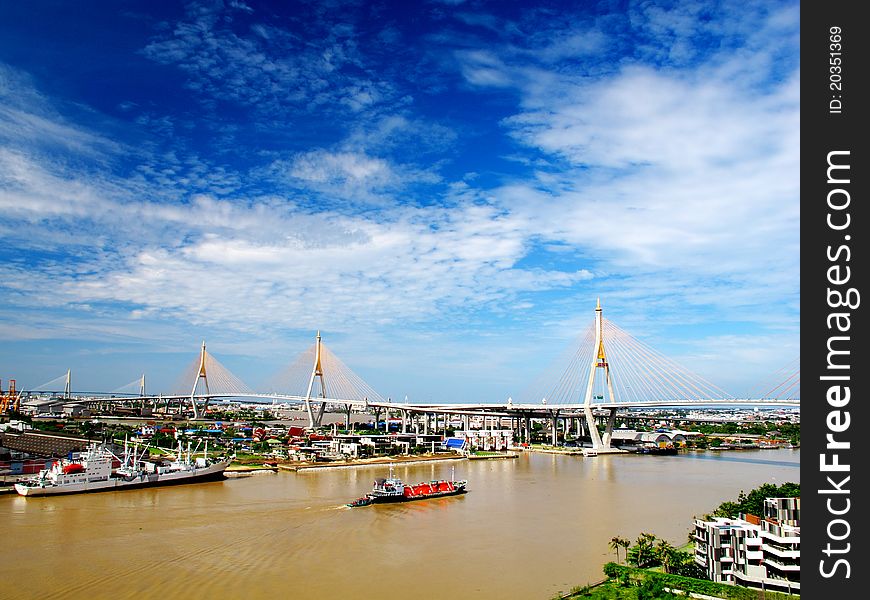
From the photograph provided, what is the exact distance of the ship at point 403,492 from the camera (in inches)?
350

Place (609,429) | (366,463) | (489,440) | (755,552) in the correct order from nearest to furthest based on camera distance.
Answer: (755,552), (366,463), (609,429), (489,440)

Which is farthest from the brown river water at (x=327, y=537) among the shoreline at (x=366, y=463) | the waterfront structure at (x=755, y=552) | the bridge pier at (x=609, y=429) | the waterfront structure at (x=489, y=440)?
the waterfront structure at (x=489, y=440)

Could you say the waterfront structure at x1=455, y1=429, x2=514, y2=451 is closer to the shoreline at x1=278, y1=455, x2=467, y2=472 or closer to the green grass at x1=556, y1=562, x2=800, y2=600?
the shoreline at x1=278, y1=455, x2=467, y2=472

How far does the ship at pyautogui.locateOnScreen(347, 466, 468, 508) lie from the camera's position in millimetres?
8891

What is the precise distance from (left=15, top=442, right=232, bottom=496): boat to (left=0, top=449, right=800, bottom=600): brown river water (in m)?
0.27

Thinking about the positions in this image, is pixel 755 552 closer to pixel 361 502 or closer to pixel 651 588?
pixel 651 588

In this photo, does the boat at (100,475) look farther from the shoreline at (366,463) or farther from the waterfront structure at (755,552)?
the waterfront structure at (755,552)

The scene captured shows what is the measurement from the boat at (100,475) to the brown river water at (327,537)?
27 centimetres

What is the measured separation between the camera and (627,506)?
8680 mm

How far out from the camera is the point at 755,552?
15.4ft

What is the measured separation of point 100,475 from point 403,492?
4850mm

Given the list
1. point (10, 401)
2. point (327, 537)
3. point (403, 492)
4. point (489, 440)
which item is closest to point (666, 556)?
point (327, 537)

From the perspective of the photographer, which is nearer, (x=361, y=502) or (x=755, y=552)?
(x=755, y=552)
